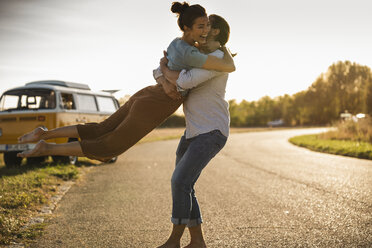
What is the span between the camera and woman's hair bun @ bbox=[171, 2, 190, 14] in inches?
136

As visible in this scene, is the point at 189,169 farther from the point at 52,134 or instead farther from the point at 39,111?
the point at 39,111

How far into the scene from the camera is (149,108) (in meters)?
3.46

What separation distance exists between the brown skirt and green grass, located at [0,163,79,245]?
151 centimetres

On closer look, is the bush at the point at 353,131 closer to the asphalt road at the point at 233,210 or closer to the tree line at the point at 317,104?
the asphalt road at the point at 233,210

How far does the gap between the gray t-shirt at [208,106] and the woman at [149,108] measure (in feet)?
0.35

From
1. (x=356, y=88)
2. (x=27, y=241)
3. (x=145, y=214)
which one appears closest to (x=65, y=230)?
(x=27, y=241)

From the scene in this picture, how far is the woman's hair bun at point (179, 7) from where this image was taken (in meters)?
3.45

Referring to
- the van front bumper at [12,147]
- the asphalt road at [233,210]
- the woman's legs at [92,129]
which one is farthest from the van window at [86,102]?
the woman's legs at [92,129]

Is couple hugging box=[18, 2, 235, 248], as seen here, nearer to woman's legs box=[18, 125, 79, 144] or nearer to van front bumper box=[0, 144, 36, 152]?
woman's legs box=[18, 125, 79, 144]

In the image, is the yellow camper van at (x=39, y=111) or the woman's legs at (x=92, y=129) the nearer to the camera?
the woman's legs at (x=92, y=129)

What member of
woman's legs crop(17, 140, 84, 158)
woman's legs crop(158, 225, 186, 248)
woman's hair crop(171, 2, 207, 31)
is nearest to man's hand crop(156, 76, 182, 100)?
woman's hair crop(171, 2, 207, 31)

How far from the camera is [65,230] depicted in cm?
483

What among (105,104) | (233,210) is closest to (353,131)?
(105,104)

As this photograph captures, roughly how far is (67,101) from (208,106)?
9.02 m
